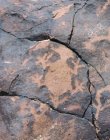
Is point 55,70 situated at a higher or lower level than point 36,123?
higher

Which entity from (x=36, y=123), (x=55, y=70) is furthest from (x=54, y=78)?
(x=36, y=123)

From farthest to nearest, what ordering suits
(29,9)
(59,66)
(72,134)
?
(29,9)
(59,66)
(72,134)

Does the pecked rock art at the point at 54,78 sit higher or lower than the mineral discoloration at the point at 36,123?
higher

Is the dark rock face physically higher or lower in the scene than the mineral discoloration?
higher

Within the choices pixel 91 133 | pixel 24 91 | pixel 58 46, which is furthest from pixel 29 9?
pixel 91 133

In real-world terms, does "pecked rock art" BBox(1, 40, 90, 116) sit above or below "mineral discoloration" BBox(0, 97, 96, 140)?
above

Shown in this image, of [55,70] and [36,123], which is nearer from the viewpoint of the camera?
[36,123]

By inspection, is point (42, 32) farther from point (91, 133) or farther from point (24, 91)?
point (91, 133)

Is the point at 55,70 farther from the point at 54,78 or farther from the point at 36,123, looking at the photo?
the point at 36,123
